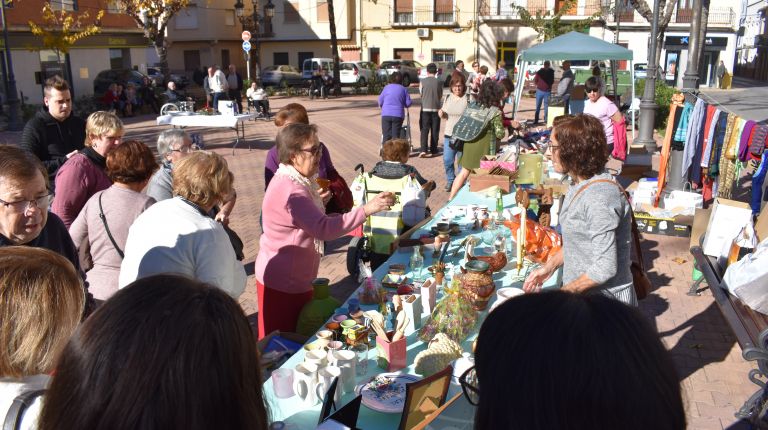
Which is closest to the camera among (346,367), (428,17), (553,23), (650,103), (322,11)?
(346,367)

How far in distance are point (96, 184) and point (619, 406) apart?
357 centimetres

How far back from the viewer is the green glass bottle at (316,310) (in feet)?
11.2

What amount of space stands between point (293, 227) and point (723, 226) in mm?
3966

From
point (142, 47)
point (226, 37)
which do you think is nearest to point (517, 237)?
point (142, 47)

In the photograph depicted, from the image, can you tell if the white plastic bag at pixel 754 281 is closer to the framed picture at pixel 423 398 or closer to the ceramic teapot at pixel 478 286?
the ceramic teapot at pixel 478 286

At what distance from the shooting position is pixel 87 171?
3805mm

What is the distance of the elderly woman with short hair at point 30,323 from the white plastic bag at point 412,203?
4.22m

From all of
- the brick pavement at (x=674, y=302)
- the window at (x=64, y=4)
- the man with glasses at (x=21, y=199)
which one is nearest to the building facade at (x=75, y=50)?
the window at (x=64, y=4)

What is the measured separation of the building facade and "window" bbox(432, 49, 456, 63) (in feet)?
53.8

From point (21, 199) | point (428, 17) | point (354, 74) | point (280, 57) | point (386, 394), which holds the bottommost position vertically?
point (386, 394)

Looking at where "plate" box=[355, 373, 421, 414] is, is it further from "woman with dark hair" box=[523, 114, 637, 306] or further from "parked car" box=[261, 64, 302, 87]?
"parked car" box=[261, 64, 302, 87]

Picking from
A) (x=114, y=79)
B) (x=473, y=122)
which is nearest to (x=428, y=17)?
(x=114, y=79)

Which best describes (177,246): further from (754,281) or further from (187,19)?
(187,19)

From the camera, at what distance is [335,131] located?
16.3 meters
